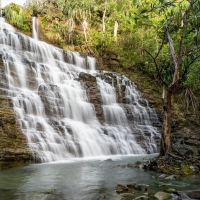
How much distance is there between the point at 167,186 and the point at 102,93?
14.0 meters

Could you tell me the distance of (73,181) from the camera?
26.5 ft

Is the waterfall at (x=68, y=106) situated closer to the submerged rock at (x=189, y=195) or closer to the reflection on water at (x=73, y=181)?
the reflection on water at (x=73, y=181)

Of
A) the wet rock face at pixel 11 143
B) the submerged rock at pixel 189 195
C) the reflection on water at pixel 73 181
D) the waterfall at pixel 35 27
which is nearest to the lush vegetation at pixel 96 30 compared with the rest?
the waterfall at pixel 35 27

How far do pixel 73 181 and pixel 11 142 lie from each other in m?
5.25

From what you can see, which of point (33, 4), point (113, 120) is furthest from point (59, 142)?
point (33, 4)

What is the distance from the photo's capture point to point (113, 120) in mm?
18984

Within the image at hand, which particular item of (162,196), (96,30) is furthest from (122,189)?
(96,30)

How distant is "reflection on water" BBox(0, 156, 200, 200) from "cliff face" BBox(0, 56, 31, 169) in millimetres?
960

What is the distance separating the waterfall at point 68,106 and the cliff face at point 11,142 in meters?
0.40

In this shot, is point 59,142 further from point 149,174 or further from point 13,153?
point 149,174

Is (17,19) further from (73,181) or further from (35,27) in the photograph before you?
(73,181)

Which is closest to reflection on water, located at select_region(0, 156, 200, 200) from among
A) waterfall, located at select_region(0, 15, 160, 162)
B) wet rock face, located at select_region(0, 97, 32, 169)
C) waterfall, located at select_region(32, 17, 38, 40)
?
wet rock face, located at select_region(0, 97, 32, 169)

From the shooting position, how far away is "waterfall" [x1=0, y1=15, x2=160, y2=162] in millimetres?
14016

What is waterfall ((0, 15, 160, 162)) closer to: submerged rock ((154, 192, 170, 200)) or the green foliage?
the green foliage
